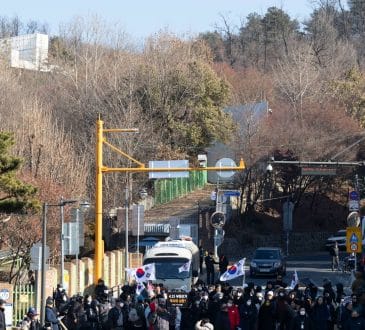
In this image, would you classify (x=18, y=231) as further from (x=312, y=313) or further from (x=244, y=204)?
(x=244, y=204)

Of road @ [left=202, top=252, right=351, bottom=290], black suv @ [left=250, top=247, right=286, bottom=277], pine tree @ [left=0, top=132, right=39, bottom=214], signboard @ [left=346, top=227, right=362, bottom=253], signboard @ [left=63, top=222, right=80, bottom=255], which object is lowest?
road @ [left=202, top=252, right=351, bottom=290]

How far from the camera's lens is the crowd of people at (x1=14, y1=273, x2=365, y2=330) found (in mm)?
27609

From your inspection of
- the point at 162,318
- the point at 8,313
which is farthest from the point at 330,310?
the point at 8,313

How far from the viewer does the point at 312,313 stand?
→ 2828 centimetres

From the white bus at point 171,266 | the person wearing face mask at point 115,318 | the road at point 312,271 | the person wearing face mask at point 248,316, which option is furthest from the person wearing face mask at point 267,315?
the road at point 312,271

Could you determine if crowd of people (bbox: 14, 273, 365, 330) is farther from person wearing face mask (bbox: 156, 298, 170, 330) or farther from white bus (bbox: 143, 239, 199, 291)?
white bus (bbox: 143, 239, 199, 291)

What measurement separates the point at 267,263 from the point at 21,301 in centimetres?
2096

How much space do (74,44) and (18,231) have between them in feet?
156

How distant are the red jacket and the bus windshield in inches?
472

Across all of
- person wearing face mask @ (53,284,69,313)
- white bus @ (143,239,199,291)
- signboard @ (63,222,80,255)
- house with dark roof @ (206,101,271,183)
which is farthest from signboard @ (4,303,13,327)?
house with dark roof @ (206,101,271,183)

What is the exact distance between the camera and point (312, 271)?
54750mm

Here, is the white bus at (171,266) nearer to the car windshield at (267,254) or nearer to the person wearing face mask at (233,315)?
the person wearing face mask at (233,315)

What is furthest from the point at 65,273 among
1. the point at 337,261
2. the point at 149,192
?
the point at 149,192

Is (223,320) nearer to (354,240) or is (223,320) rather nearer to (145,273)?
(145,273)
